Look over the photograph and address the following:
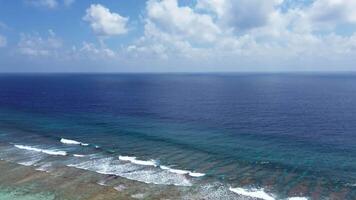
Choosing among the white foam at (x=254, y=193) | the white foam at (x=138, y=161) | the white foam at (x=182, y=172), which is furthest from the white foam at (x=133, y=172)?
the white foam at (x=254, y=193)

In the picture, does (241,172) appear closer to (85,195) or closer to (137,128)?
(85,195)

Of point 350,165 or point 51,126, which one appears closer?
point 350,165

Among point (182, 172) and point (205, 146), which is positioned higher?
point (205, 146)

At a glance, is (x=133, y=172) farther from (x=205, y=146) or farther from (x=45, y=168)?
(x=205, y=146)

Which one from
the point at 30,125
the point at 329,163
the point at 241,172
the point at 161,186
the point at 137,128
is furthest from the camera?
the point at 30,125

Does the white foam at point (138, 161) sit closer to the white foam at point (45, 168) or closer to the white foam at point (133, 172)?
the white foam at point (133, 172)

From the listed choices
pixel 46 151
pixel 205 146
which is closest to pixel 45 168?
pixel 46 151

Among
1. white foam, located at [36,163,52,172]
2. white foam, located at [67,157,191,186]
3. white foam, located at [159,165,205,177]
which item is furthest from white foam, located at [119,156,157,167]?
white foam, located at [36,163,52,172]

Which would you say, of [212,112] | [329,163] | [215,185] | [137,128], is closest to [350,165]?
[329,163]
